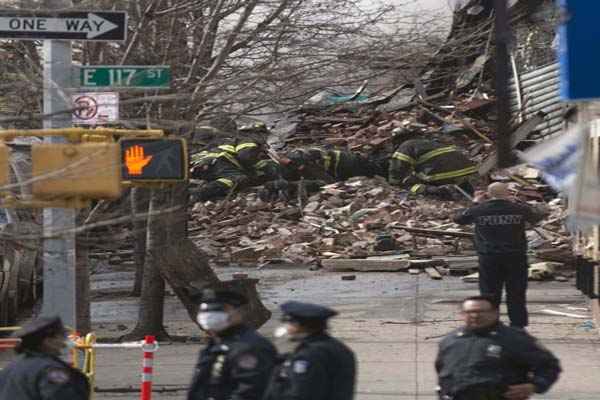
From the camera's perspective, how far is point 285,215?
26.6 m

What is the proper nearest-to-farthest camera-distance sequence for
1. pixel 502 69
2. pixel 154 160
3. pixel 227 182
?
pixel 502 69, pixel 154 160, pixel 227 182

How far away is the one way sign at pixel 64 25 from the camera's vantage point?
10.1 metres

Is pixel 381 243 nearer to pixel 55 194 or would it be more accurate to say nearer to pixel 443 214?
pixel 443 214

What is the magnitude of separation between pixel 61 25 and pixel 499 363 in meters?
4.70

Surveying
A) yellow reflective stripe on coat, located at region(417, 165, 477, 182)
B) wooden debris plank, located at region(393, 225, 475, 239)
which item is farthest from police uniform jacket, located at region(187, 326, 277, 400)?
yellow reflective stripe on coat, located at region(417, 165, 477, 182)

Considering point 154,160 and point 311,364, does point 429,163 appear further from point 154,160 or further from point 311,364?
point 311,364

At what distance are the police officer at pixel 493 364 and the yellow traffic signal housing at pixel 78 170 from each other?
9.44 feet

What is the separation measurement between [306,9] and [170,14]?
1842 millimetres

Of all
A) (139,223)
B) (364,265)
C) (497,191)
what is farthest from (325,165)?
(497,191)

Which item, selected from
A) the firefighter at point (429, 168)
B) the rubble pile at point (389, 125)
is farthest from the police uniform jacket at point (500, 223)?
the rubble pile at point (389, 125)

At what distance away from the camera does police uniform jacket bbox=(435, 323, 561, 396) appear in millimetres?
7453

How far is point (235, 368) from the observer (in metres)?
7.29

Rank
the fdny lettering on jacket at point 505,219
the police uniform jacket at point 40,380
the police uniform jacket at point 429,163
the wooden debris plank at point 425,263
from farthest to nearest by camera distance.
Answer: the police uniform jacket at point 429,163
the wooden debris plank at point 425,263
the fdny lettering on jacket at point 505,219
the police uniform jacket at point 40,380

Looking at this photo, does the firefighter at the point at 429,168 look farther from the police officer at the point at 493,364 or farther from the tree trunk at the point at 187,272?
the police officer at the point at 493,364
